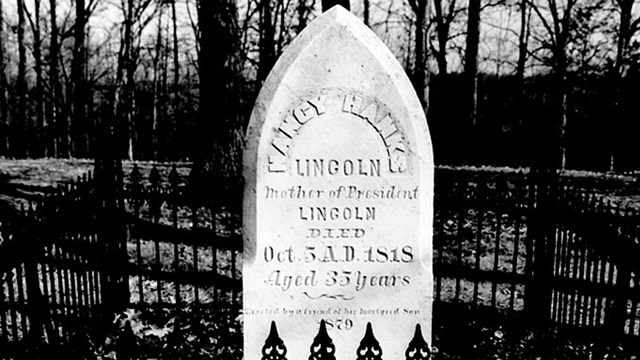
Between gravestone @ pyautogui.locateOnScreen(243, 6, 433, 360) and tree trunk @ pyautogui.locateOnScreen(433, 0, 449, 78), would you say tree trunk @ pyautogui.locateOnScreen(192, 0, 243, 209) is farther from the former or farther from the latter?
tree trunk @ pyautogui.locateOnScreen(433, 0, 449, 78)

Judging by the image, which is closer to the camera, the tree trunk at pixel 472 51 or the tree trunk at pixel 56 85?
the tree trunk at pixel 472 51

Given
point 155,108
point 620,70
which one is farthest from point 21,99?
point 620,70

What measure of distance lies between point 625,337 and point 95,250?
4276mm

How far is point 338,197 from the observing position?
10.4ft

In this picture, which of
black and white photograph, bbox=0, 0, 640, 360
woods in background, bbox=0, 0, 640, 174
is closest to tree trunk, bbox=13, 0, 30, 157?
woods in background, bbox=0, 0, 640, 174

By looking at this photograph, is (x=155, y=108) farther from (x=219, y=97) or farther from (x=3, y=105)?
(x=219, y=97)

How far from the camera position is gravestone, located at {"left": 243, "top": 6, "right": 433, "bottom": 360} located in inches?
122

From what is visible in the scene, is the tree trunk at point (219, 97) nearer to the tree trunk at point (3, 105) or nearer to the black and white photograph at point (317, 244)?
the black and white photograph at point (317, 244)

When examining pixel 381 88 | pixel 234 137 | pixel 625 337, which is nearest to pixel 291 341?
pixel 381 88

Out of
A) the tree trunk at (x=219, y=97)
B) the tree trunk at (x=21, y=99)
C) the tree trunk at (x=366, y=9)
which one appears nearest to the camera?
the tree trunk at (x=219, y=97)

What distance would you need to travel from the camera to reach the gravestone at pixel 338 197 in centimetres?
309

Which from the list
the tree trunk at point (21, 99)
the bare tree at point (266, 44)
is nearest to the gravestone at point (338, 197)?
the bare tree at point (266, 44)

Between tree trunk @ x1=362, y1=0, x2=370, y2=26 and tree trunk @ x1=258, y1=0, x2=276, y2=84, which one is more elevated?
tree trunk @ x1=362, y1=0, x2=370, y2=26

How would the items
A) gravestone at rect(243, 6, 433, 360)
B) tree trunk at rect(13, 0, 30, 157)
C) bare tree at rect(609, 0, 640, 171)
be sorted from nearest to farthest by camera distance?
1. gravestone at rect(243, 6, 433, 360)
2. bare tree at rect(609, 0, 640, 171)
3. tree trunk at rect(13, 0, 30, 157)
